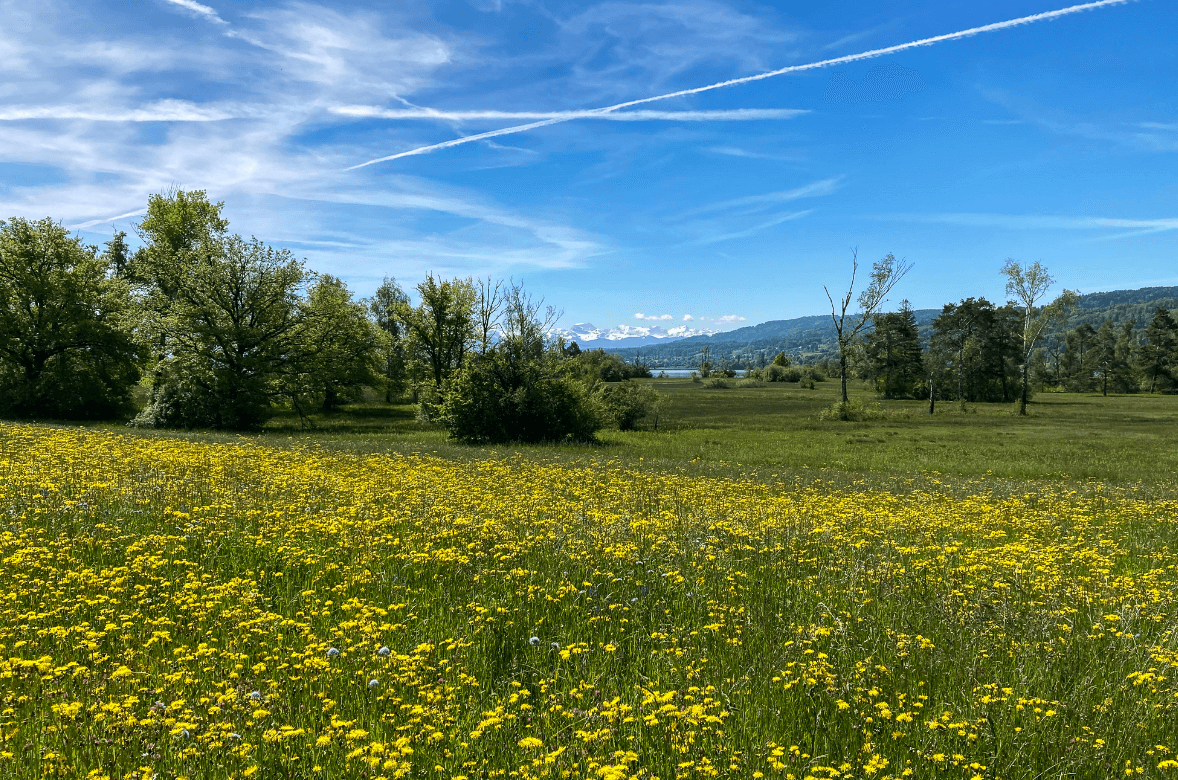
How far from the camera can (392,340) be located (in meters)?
67.3

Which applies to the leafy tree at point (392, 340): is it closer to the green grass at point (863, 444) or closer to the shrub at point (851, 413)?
the green grass at point (863, 444)

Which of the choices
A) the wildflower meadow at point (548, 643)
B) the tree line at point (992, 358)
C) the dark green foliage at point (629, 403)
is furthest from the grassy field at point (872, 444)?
the tree line at point (992, 358)

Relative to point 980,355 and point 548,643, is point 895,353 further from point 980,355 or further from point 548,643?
point 548,643

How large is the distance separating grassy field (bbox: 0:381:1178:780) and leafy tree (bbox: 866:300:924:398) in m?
118

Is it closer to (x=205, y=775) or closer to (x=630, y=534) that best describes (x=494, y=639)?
(x=205, y=775)

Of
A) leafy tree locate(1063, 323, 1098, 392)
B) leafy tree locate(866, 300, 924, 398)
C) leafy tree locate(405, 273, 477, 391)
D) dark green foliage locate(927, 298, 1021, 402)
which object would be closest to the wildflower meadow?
leafy tree locate(405, 273, 477, 391)

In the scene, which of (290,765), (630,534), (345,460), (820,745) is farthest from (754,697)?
(345,460)

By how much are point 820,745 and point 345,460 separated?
15.9 metres

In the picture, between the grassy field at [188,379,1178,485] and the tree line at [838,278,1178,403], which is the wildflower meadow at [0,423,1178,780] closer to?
the grassy field at [188,379,1178,485]

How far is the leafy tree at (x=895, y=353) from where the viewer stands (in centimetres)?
11969

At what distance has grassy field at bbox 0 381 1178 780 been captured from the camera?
13.2ft

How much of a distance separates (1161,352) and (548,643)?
168704mm

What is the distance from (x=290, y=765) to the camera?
12.7 ft

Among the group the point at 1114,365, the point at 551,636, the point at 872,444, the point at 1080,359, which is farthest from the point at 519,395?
the point at 1080,359
